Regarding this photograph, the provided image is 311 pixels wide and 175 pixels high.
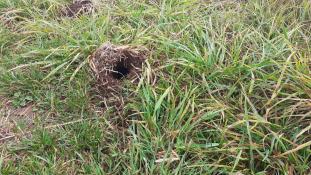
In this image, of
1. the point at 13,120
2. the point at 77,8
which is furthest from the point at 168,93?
the point at 77,8

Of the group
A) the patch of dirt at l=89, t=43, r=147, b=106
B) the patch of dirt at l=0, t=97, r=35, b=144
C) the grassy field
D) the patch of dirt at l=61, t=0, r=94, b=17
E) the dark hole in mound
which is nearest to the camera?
the grassy field

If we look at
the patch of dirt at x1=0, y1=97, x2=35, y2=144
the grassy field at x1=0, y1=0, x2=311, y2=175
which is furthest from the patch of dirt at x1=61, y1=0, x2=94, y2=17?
the patch of dirt at x1=0, y1=97, x2=35, y2=144

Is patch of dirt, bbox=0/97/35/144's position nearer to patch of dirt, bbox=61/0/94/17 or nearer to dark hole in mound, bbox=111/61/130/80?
dark hole in mound, bbox=111/61/130/80

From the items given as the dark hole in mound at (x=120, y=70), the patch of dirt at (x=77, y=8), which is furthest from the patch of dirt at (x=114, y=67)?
the patch of dirt at (x=77, y=8)

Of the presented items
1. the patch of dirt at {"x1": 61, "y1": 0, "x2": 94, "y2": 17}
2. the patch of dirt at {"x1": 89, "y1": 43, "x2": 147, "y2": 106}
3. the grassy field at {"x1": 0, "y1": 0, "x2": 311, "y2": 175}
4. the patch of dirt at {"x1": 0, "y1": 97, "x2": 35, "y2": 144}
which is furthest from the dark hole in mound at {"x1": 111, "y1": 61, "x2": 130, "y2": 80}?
the patch of dirt at {"x1": 61, "y1": 0, "x2": 94, "y2": 17}

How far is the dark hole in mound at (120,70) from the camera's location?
2898mm

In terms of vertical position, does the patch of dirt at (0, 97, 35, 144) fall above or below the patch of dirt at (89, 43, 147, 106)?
below

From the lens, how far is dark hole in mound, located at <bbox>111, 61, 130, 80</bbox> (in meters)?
2.90

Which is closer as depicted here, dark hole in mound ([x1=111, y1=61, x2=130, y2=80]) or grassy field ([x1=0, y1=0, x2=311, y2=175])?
grassy field ([x1=0, y1=0, x2=311, y2=175])

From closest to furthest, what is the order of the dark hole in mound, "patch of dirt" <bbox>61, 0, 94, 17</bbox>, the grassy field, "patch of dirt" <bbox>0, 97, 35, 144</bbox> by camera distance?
the grassy field, "patch of dirt" <bbox>0, 97, 35, 144</bbox>, the dark hole in mound, "patch of dirt" <bbox>61, 0, 94, 17</bbox>

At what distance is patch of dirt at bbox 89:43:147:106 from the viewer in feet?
9.12

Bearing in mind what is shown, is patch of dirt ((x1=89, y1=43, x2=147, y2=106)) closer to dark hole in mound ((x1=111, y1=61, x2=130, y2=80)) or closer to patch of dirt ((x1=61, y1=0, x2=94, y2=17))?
dark hole in mound ((x1=111, y1=61, x2=130, y2=80))

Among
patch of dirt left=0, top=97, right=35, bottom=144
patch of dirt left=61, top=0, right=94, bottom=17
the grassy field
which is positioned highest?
patch of dirt left=61, top=0, right=94, bottom=17

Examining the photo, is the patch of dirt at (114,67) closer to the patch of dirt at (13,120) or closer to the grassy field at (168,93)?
the grassy field at (168,93)
